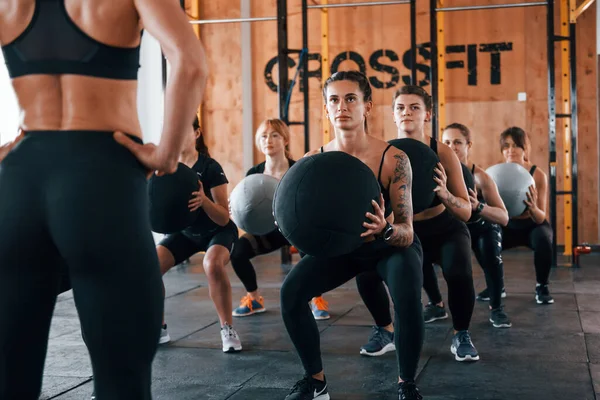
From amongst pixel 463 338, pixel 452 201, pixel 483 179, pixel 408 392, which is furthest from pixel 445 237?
pixel 408 392

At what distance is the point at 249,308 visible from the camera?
4.94 m

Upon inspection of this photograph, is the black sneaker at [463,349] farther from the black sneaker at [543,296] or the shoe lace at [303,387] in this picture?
the black sneaker at [543,296]

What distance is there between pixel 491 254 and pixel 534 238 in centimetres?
75

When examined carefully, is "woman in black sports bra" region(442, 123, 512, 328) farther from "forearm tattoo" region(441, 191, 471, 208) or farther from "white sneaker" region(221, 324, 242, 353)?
"white sneaker" region(221, 324, 242, 353)

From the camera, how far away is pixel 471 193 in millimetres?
3797

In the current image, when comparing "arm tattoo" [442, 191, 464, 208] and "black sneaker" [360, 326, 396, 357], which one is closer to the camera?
"arm tattoo" [442, 191, 464, 208]

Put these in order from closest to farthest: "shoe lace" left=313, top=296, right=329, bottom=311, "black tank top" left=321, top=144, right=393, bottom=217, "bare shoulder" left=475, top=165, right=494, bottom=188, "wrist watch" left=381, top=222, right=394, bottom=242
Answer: "wrist watch" left=381, top=222, right=394, bottom=242 < "black tank top" left=321, top=144, right=393, bottom=217 < "bare shoulder" left=475, top=165, right=494, bottom=188 < "shoe lace" left=313, top=296, right=329, bottom=311

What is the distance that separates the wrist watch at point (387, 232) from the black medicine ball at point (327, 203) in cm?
15

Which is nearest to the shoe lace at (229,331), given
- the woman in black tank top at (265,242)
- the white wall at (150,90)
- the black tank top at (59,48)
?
the woman in black tank top at (265,242)

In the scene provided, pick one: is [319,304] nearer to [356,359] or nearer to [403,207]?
[356,359]

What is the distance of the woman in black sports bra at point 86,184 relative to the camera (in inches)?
54.1

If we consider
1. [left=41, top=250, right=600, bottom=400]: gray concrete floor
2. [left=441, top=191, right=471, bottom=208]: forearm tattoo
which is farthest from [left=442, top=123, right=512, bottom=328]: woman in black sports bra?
[left=441, top=191, right=471, bottom=208]: forearm tattoo

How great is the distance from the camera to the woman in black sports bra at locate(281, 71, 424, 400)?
8.94ft

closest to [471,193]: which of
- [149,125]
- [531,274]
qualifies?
[531,274]
